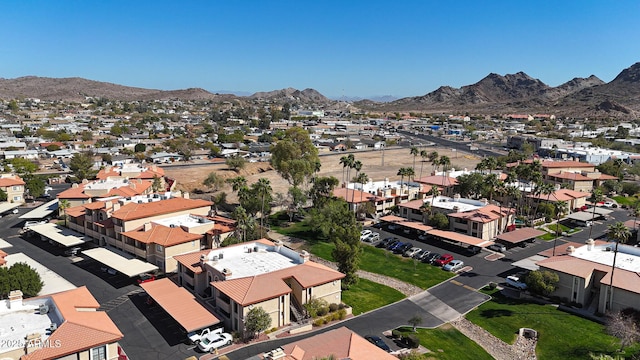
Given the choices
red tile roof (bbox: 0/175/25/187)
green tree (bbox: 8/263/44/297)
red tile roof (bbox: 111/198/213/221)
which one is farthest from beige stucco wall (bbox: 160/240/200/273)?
red tile roof (bbox: 0/175/25/187)

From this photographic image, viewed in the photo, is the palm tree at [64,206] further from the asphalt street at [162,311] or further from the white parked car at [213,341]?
the white parked car at [213,341]

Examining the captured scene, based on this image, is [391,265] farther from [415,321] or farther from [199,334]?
[199,334]

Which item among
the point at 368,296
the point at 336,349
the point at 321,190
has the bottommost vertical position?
the point at 368,296

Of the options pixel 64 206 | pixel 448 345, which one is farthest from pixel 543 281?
pixel 64 206

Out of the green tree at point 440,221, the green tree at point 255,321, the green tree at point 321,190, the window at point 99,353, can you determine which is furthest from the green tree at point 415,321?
the green tree at point 321,190

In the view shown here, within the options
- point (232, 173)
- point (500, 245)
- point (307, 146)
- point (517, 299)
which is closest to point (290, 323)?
point (517, 299)
